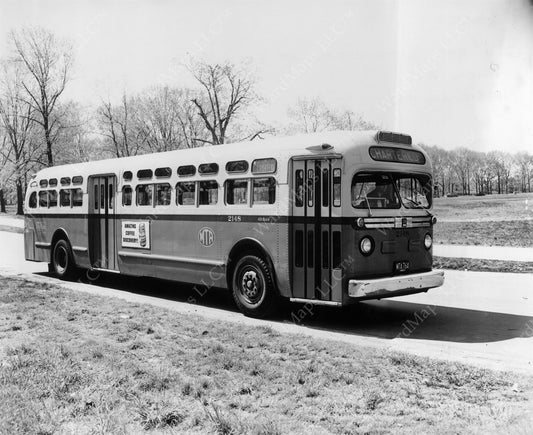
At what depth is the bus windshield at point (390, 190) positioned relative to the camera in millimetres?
8430

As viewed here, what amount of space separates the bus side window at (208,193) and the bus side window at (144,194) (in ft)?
5.58

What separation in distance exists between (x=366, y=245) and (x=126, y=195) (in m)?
6.17

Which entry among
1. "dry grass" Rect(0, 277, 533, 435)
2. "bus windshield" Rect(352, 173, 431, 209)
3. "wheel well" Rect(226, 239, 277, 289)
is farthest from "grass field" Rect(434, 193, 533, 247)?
"dry grass" Rect(0, 277, 533, 435)

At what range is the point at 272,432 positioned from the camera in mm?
4109

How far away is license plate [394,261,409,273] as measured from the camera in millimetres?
8703

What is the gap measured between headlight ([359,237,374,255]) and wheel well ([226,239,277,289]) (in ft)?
4.82

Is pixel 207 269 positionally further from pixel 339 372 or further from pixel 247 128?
pixel 247 128

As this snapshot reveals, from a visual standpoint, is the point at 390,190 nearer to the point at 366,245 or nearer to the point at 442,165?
the point at 366,245

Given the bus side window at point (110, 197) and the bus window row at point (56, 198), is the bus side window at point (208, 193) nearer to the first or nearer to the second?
the bus side window at point (110, 197)


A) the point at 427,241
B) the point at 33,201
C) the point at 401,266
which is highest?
the point at 33,201

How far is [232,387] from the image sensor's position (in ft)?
17.2

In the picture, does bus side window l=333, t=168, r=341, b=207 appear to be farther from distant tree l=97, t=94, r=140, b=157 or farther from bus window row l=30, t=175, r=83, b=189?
distant tree l=97, t=94, r=140, b=157

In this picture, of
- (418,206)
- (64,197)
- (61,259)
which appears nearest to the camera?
(418,206)

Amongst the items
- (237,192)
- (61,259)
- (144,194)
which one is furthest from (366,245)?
(61,259)
